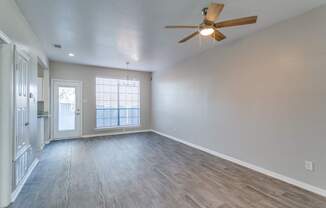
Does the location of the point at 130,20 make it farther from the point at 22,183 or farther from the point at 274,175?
the point at 274,175

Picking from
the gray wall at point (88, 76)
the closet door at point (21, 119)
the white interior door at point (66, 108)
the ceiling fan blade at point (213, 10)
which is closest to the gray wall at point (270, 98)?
the ceiling fan blade at point (213, 10)

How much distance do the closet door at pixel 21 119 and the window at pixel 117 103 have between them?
376 centimetres

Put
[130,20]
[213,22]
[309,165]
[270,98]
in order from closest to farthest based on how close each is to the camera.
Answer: [213,22] → [309,165] → [130,20] → [270,98]

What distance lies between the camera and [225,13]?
8.73 ft

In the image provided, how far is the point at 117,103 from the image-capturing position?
23.5 feet

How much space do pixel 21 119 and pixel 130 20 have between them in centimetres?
249

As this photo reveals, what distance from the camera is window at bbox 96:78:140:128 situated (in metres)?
6.79

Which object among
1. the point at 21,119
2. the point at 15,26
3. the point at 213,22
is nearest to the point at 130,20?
the point at 213,22

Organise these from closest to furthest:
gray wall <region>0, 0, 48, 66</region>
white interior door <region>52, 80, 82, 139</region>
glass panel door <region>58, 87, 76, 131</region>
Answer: gray wall <region>0, 0, 48, 66</region> → white interior door <region>52, 80, 82, 139</region> → glass panel door <region>58, 87, 76, 131</region>

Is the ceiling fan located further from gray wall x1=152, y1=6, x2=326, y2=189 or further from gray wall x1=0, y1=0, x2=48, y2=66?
gray wall x1=0, y1=0, x2=48, y2=66

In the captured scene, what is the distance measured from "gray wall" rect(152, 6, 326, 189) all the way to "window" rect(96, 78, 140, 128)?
3347 mm

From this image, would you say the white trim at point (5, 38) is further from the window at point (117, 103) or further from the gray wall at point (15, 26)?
the window at point (117, 103)

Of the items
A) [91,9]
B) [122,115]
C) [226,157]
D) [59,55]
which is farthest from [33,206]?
[122,115]

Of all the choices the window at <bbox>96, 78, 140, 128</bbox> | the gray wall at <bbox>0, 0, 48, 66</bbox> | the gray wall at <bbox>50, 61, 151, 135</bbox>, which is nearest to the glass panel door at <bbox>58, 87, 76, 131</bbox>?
the gray wall at <bbox>50, 61, 151, 135</bbox>
